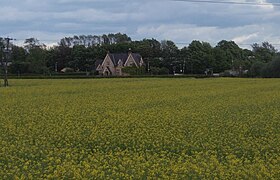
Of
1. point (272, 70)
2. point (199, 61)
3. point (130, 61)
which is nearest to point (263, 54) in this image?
point (199, 61)

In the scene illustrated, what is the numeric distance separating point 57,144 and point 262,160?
5463 mm

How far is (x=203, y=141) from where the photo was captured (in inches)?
558

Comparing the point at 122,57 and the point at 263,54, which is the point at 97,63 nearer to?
the point at 122,57

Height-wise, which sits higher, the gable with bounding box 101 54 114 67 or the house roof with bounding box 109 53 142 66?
the house roof with bounding box 109 53 142 66

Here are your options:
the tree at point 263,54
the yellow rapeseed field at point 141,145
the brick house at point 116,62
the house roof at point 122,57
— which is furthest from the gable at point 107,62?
the yellow rapeseed field at point 141,145

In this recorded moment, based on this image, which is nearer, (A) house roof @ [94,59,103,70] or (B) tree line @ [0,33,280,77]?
(B) tree line @ [0,33,280,77]

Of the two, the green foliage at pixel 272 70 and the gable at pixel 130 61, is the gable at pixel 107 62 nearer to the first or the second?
the gable at pixel 130 61

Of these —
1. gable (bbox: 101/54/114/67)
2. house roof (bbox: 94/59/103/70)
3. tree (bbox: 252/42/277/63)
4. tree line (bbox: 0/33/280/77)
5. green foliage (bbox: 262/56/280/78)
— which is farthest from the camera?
tree (bbox: 252/42/277/63)

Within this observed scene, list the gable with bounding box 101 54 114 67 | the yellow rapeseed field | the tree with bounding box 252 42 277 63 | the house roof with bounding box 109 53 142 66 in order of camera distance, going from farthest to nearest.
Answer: the tree with bounding box 252 42 277 63, the gable with bounding box 101 54 114 67, the house roof with bounding box 109 53 142 66, the yellow rapeseed field

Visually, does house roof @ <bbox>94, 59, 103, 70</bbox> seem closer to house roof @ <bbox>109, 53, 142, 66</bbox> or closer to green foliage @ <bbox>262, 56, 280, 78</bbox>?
house roof @ <bbox>109, 53, 142, 66</bbox>

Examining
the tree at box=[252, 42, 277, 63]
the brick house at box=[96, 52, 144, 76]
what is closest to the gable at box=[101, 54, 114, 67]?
the brick house at box=[96, 52, 144, 76]

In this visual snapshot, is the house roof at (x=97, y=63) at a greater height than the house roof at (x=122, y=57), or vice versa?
the house roof at (x=122, y=57)

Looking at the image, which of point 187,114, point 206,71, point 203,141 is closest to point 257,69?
point 206,71

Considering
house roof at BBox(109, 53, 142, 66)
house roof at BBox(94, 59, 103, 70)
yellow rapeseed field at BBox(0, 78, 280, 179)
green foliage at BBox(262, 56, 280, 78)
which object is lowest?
yellow rapeseed field at BBox(0, 78, 280, 179)
